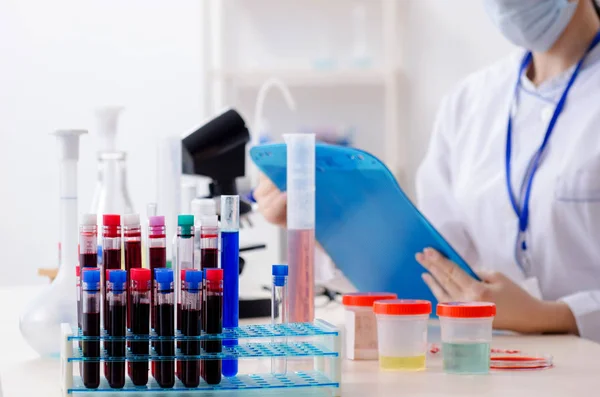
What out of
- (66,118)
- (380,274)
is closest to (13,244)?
(66,118)

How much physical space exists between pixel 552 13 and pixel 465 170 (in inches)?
14.2

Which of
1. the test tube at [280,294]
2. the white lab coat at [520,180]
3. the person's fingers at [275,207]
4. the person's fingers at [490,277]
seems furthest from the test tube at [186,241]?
the white lab coat at [520,180]

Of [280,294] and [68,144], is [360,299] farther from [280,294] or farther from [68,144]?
[68,144]

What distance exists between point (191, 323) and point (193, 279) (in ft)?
0.14

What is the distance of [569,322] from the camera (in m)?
1.38

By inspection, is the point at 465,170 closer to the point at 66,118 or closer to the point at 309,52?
the point at 309,52

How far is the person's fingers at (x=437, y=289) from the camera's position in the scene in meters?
1.31

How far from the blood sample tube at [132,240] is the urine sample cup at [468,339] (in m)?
0.36

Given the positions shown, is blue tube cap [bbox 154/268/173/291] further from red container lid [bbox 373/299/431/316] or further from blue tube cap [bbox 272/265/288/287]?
red container lid [bbox 373/299/431/316]

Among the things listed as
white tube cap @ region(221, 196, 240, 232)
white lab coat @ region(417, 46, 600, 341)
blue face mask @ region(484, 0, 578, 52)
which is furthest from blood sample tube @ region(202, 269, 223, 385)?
blue face mask @ region(484, 0, 578, 52)

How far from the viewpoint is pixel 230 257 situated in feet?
3.13

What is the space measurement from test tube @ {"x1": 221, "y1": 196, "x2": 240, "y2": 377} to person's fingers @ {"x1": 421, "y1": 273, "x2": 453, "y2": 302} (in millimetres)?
443

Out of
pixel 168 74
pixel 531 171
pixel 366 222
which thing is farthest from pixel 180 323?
pixel 168 74

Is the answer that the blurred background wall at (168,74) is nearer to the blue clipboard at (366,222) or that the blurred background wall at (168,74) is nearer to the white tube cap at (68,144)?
the blue clipboard at (366,222)
